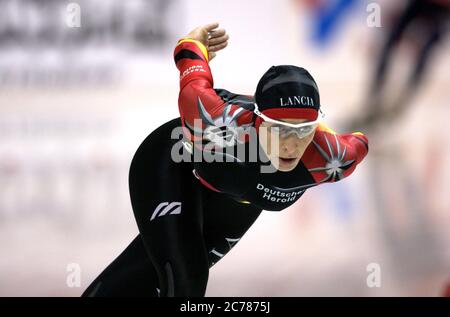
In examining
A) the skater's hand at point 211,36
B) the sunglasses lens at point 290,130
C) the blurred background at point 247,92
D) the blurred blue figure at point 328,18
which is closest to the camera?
the sunglasses lens at point 290,130

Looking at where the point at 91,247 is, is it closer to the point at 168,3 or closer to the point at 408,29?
the point at 168,3

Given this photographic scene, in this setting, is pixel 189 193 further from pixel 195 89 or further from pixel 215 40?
pixel 215 40

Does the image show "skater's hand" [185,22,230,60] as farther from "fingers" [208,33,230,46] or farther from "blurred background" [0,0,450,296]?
"blurred background" [0,0,450,296]

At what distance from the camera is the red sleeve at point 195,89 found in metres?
2.52

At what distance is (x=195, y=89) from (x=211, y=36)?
37 cm

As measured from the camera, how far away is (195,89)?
8.40 ft

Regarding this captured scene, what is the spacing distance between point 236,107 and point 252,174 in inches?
9.1

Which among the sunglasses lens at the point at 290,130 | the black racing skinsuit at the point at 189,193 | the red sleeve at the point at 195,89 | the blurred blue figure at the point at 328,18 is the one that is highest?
the blurred blue figure at the point at 328,18

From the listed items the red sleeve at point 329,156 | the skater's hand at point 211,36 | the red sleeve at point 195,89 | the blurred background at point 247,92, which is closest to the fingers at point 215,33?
the skater's hand at point 211,36

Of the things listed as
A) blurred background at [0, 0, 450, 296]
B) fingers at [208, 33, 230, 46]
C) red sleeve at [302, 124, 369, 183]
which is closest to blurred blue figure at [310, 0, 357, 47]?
blurred background at [0, 0, 450, 296]

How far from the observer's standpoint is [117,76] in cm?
434

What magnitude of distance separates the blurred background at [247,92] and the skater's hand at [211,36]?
58.3 inches

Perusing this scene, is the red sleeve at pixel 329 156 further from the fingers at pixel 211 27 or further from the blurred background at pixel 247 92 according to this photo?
the blurred background at pixel 247 92
